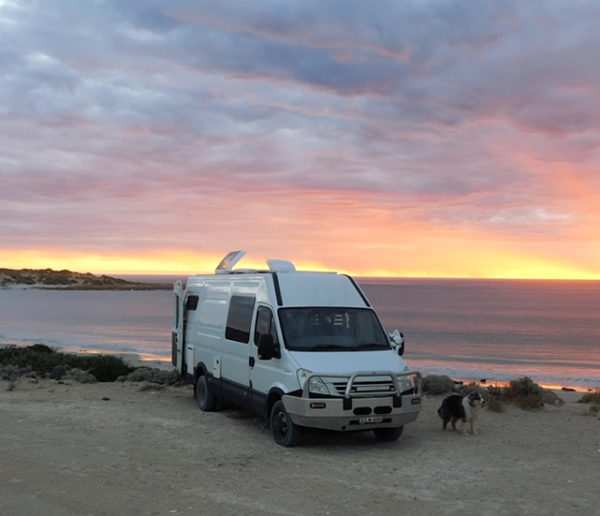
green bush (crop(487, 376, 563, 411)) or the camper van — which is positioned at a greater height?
the camper van

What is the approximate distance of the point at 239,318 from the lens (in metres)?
11.4

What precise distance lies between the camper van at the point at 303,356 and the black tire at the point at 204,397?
19 mm

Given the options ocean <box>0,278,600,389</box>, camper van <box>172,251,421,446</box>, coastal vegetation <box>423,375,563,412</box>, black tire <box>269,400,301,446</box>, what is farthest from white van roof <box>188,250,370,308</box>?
ocean <box>0,278,600,389</box>

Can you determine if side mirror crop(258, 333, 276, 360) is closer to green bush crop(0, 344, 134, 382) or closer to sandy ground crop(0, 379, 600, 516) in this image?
sandy ground crop(0, 379, 600, 516)

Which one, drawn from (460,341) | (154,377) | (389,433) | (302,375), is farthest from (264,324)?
(460,341)

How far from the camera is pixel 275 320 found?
1010 centimetres

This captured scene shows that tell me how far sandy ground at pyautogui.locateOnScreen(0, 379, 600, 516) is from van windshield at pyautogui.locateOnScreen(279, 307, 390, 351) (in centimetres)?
144

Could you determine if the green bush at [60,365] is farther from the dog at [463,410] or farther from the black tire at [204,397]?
the dog at [463,410]

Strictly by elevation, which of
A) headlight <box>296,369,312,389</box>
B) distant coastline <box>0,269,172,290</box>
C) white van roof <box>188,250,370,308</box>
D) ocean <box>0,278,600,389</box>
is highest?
distant coastline <box>0,269,172,290</box>

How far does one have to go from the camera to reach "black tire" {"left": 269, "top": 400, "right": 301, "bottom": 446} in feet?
30.9

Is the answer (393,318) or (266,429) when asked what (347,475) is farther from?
(393,318)

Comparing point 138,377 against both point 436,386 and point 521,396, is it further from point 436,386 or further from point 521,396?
point 521,396

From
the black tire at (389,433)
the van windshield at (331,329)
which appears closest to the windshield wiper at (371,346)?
the van windshield at (331,329)

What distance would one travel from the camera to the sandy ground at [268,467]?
685 centimetres
